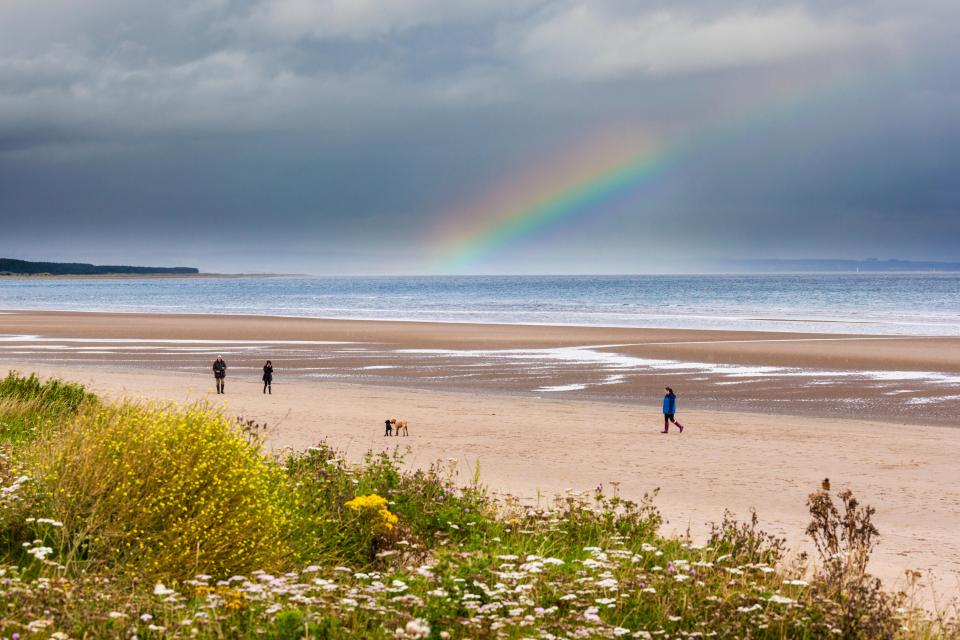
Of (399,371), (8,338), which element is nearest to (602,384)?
(399,371)

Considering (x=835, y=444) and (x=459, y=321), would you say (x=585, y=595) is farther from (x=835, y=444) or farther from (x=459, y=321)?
(x=459, y=321)

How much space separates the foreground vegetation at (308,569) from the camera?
6.34 metres

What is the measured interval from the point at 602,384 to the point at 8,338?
125ft

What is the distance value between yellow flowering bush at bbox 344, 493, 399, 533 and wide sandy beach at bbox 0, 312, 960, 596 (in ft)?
7.24

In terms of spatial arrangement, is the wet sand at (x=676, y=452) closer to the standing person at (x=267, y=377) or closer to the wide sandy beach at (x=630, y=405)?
the wide sandy beach at (x=630, y=405)

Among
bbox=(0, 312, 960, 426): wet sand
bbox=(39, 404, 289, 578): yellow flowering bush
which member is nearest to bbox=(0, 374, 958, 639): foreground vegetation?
bbox=(39, 404, 289, 578): yellow flowering bush

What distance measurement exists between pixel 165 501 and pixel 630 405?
20267mm

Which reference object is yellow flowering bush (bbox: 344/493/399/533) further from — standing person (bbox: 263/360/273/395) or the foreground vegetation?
standing person (bbox: 263/360/273/395)

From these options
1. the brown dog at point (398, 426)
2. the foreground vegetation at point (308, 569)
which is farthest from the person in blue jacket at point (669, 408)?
the foreground vegetation at point (308, 569)

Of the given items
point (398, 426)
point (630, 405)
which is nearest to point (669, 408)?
point (630, 405)

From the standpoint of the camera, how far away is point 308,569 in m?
6.36

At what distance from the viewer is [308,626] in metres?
6.12

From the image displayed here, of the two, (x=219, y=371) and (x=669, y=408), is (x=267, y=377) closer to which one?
(x=219, y=371)

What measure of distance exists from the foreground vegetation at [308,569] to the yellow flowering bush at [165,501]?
2 centimetres
